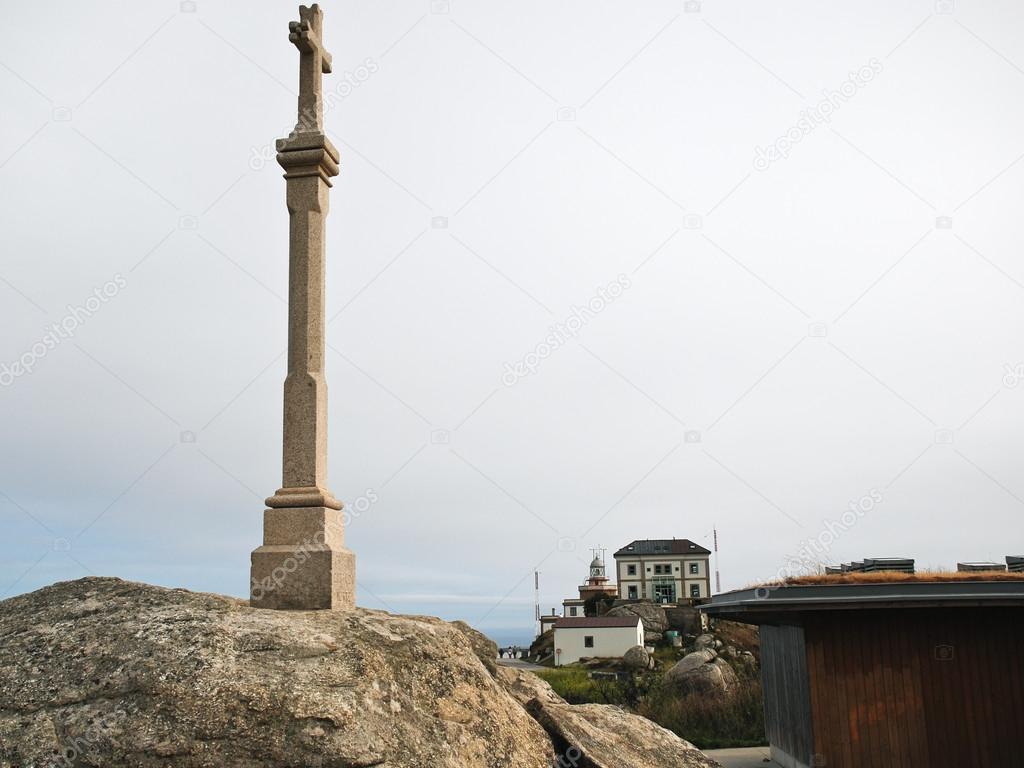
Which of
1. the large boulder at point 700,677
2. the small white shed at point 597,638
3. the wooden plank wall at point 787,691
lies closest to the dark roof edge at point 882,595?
the wooden plank wall at point 787,691

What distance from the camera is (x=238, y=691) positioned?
561cm

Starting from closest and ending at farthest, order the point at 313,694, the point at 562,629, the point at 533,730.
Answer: the point at 313,694 → the point at 533,730 → the point at 562,629

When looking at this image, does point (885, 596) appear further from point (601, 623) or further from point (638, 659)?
point (601, 623)

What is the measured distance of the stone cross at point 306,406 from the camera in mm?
7488

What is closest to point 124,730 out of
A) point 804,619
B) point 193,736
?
point 193,736

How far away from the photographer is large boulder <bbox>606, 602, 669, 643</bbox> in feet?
166

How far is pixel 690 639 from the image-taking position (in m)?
48.3

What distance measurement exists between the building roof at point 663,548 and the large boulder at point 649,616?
15.2 meters

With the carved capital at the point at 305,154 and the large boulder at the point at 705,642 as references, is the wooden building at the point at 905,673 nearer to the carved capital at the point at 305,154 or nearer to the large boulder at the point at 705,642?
the carved capital at the point at 305,154

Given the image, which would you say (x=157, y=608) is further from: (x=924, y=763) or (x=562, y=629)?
(x=562, y=629)

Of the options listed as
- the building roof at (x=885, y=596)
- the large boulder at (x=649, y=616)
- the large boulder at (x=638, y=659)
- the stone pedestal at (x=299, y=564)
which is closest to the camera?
the stone pedestal at (x=299, y=564)

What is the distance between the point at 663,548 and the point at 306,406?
62798mm

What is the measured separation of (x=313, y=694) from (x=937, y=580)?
1110cm

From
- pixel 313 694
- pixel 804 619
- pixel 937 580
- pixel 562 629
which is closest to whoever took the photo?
pixel 313 694
